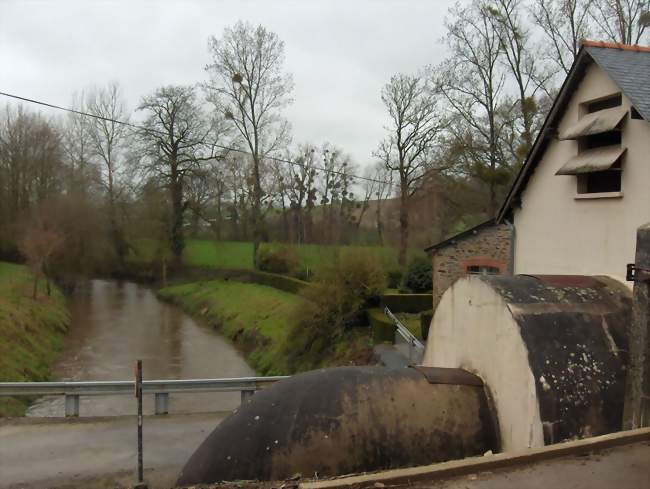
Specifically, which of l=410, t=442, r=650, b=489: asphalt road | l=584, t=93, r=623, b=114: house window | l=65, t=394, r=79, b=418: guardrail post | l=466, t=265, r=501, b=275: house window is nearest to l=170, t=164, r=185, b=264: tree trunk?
l=466, t=265, r=501, b=275: house window

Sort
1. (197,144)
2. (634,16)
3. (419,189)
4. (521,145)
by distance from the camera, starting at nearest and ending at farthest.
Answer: (634,16) < (521,145) < (419,189) < (197,144)

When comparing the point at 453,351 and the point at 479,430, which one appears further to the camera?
the point at 453,351

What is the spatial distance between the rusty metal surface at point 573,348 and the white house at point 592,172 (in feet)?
5.48

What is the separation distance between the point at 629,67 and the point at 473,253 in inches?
493

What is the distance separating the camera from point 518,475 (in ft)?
15.7

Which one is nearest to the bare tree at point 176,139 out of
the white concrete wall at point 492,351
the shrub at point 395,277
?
the shrub at point 395,277

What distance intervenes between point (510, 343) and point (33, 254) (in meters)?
31.4

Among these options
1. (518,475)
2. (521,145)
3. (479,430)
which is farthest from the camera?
(521,145)

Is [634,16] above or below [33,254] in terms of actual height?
above

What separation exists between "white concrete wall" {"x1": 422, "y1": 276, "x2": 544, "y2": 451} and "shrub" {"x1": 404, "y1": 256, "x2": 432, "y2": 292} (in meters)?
17.2

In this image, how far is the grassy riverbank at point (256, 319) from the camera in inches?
826

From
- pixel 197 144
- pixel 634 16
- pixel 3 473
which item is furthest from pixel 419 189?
pixel 3 473

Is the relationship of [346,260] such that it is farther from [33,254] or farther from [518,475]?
[33,254]

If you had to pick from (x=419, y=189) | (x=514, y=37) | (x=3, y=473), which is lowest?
(x=3, y=473)
